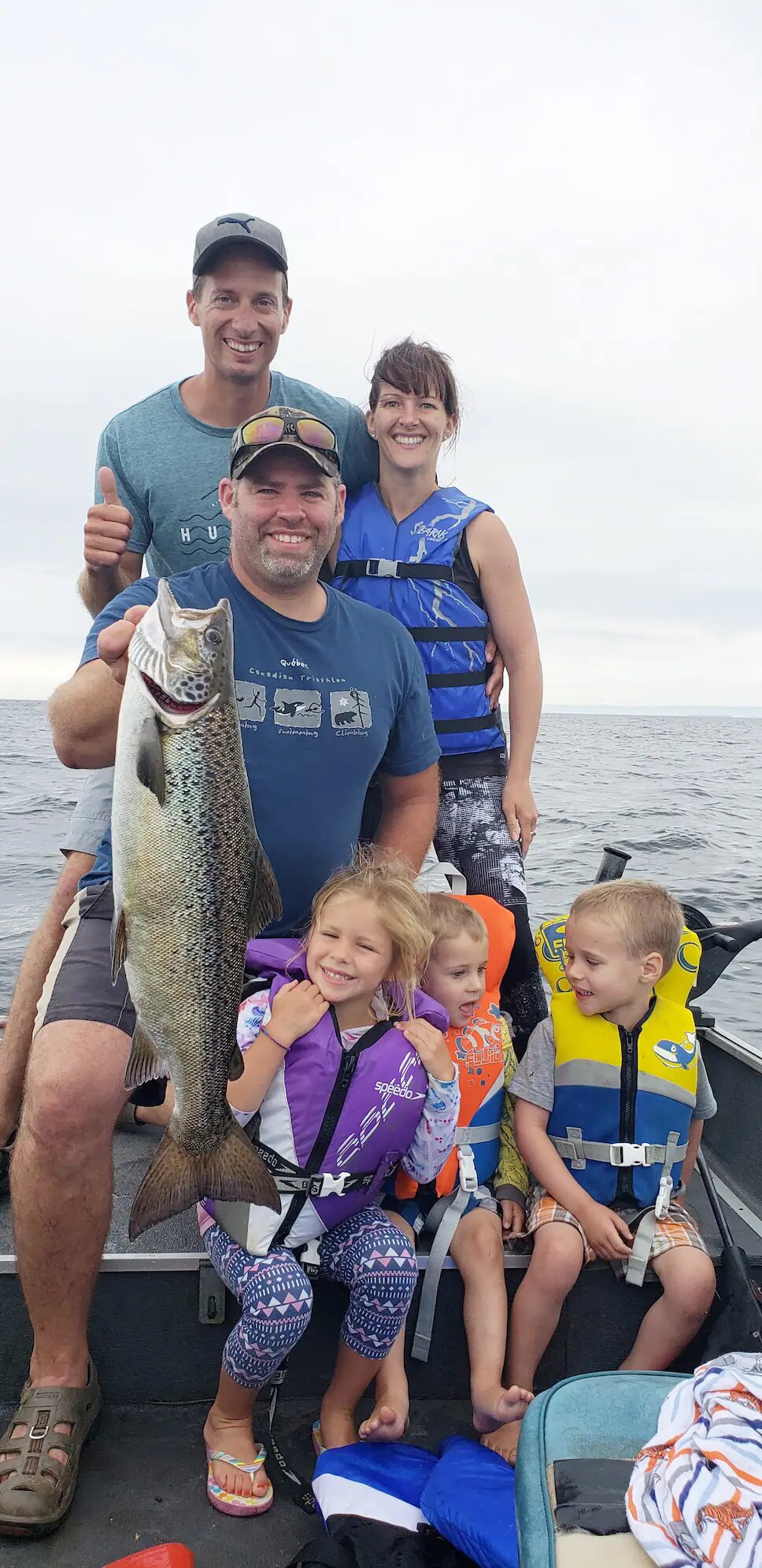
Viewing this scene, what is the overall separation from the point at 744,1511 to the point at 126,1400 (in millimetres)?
2369

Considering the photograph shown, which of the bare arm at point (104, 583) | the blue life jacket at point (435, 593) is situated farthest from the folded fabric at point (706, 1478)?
the blue life jacket at point (435, 593)

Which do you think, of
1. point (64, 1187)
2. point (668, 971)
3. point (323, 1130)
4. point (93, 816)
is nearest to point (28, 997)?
point (93, 816)

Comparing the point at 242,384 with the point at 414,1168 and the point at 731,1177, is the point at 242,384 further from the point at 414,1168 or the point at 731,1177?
the point at 731,1177

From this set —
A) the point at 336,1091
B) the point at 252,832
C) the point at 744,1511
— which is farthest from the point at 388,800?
the point at 744,1511

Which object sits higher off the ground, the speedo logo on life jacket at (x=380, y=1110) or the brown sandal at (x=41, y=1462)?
the speedo logo on life jacket at (x=380, y=1110)

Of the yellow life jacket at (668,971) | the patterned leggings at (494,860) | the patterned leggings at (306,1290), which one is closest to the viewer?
the patterned leggings at (306,1290)

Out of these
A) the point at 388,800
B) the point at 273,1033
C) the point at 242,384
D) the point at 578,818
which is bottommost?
the point at 578,818

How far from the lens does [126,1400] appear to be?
11.4 ft

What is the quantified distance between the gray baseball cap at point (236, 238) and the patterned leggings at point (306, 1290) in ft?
12.4

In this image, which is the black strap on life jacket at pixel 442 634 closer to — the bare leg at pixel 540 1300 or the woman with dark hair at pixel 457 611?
the woman with dark hair at pixel 457 611

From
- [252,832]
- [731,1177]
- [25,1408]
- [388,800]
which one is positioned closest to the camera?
[252,832]

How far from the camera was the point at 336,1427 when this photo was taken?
324 centimetres

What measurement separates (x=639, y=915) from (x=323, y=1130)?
141 cm

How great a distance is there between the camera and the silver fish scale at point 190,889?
96.4 inches
